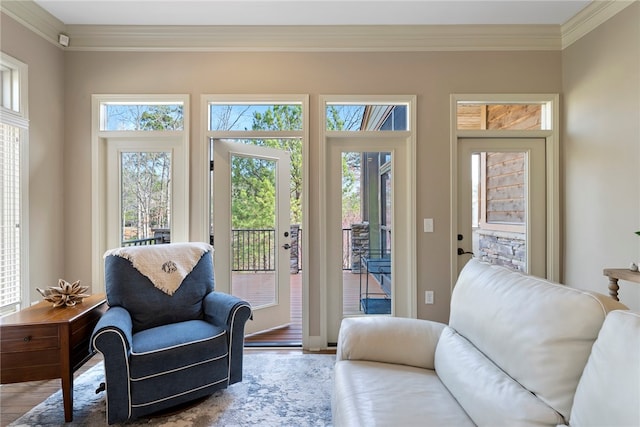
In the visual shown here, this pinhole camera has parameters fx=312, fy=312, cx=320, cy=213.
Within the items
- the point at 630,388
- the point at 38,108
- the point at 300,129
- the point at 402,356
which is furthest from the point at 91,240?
the point at 630,388

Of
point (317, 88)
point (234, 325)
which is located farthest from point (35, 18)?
point (234, 325)

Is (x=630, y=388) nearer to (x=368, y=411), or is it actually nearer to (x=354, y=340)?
(x=368, y=411)

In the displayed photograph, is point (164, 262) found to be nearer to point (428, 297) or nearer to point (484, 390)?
point (484, 390)

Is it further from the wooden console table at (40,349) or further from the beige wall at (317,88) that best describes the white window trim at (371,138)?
the wooden console table at (40,349)

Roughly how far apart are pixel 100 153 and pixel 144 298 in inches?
61.7

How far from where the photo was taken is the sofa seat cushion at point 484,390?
0.99 m

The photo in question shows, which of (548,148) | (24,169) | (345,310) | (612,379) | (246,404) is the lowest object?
(246,404)

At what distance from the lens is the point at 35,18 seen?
8.38ft

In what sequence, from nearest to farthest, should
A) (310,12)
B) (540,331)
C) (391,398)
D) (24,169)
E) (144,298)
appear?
(540,331) → (391,398) → (144,298) → (24,169) → (310,12)

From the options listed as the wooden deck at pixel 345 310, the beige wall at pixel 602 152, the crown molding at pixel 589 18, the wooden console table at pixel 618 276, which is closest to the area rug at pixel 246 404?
the wooden deck at pixel 345 310

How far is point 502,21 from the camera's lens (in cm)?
277

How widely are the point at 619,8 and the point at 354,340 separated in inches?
121

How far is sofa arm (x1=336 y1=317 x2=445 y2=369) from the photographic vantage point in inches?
64.4

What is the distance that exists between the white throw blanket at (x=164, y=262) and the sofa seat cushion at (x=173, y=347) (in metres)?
0.32
